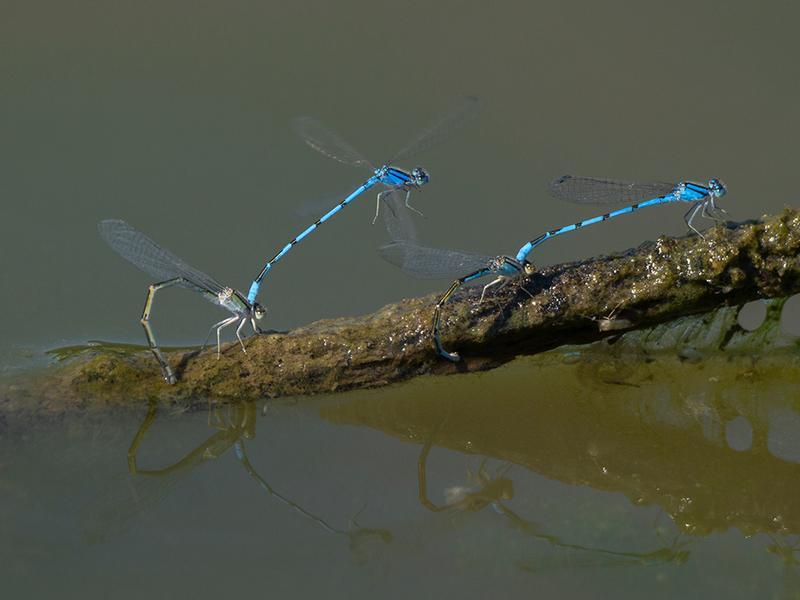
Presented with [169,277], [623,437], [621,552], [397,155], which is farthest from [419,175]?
[621,552]

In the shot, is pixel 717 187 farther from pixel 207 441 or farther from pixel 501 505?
pixel 207 441

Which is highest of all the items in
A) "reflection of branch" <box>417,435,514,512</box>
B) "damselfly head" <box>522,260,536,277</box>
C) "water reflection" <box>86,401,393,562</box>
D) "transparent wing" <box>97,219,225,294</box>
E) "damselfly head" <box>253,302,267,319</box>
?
"damselfly head" <box>522,260,536,277</box>

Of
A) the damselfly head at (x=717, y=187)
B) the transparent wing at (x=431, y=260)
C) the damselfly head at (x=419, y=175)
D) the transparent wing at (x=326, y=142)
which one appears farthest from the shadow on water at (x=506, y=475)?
the transparent wing at (x=326, y=142)

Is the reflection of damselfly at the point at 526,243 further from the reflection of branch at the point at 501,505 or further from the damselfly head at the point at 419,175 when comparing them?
the reflection of branch at the point at 501,505

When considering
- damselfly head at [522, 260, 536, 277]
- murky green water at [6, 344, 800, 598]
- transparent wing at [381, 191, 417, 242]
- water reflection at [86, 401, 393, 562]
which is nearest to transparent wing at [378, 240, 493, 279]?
damselfly head at [522, 260, 536, 277]

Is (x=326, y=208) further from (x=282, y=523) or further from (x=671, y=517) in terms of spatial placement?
(x=671, y=517)

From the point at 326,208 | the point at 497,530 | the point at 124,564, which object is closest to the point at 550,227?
the point at 326,208

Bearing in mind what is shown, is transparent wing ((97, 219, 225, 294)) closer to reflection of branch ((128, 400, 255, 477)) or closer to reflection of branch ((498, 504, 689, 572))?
reflection of branch ((128, 400, 255, 477))
